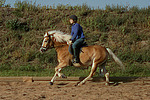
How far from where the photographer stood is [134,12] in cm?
1739

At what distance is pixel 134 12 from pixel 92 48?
1040 cm

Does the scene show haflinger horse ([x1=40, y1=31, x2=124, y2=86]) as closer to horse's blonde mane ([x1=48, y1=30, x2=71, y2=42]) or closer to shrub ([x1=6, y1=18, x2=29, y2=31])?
horse's blonde mane ([x1=48, y1=30, x2=71, y2=42])

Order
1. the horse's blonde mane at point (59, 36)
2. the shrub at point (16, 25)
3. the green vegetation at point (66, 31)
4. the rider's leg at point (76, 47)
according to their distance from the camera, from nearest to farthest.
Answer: the rider's leg at point (76, 47) → the horse's blonde mane at point (59, 36) → the green vegetation at point (66, 31) → the shrub at point (16, 25)

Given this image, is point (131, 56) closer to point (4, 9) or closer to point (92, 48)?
point (92, 48)

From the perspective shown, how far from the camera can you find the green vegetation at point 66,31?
40.1ft

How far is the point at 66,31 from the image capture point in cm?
1530

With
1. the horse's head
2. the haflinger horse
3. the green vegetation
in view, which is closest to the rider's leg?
the haflinger horse

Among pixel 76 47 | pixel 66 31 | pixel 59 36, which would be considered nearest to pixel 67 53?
pixel 76 47

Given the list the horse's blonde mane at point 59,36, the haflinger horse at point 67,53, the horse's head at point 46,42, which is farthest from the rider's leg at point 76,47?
the horse's head at point 46,42

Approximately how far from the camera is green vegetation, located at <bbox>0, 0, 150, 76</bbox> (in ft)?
40.1

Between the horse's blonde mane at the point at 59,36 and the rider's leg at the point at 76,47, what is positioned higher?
the horse's blonde mane at the point at 59,36

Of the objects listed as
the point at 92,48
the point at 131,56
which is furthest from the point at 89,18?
the point at 92,48

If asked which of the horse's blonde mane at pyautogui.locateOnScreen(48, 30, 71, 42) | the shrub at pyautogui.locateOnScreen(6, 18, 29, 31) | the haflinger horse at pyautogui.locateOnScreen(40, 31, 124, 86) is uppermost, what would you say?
the shrub at pyautogui.locateOnScreen(6, 18, 29, 31)

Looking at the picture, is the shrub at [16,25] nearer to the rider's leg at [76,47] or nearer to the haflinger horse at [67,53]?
the haflinger horse at [67,53]
